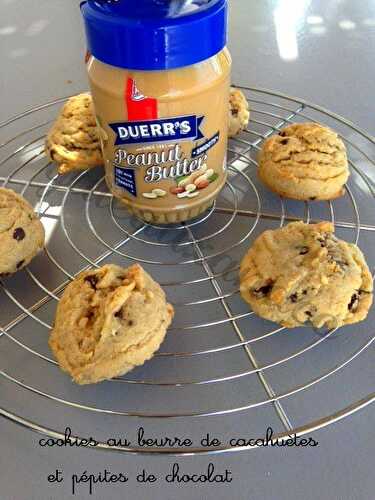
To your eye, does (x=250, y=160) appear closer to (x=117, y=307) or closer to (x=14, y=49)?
(x=117, y=307)

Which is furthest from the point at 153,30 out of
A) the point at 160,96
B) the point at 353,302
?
the point at 353,302

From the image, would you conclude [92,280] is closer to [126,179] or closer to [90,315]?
[90,315]

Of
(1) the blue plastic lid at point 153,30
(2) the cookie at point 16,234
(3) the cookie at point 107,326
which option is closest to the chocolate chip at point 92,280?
(3) the cookie at point 107,326

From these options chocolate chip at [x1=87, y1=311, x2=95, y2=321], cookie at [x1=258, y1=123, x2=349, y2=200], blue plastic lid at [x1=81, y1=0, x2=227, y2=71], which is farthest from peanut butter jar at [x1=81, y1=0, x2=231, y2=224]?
chocolate chip at [x1=87, y1=311, x2=95, y2=321]

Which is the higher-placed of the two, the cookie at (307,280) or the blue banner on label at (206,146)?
the blue banner on label at (206,146)

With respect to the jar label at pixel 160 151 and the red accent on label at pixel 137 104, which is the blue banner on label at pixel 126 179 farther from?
the red accent on label at pixel 137 104

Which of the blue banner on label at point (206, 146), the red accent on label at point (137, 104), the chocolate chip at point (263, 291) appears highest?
the red accent on label at point (137, 104)
